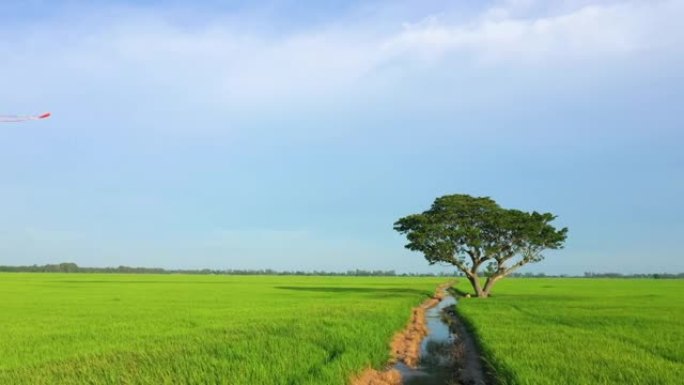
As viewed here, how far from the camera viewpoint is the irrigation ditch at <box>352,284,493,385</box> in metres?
11.8

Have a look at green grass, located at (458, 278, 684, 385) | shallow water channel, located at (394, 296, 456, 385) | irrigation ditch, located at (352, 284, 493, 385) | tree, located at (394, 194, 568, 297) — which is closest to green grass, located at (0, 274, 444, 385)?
irrigation ditch, located at (352, 284, 493, 385)

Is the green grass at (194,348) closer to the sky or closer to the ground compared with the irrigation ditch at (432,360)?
closer to the sky

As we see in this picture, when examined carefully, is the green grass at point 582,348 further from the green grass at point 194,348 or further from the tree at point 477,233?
the tree at point 477,233

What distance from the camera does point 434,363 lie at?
14078 mm

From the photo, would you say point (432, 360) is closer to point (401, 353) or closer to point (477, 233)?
point (401, 353)

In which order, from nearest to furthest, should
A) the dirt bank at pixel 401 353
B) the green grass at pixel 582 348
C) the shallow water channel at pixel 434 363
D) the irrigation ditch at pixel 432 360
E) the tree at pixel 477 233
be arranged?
the green grass at pixel 582 348, the dirt bank at pixel 401 353, the irrigation ditch at pixel 432 360, the shallow water channel at pixel 434 363, the tree at pixel 477 233

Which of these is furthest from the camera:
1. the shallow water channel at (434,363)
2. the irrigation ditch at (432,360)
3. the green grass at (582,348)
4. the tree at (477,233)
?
the tree at (477,233)

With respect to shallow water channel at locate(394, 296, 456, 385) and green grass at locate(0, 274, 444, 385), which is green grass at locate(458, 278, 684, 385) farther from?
green grass at locate(0, 274, 444, 385)

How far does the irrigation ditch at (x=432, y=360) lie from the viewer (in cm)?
1181

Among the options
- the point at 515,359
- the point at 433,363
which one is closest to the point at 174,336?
the point at 433,363

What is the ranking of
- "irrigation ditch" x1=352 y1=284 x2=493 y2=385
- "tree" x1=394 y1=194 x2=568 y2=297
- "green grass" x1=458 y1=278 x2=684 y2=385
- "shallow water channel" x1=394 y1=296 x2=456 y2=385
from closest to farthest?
"green grass" x1=458 y1=278 x2=684 y2=385 → "irrigation ditch" x1=352 y1=284 x2=493 y2=385 → "shallow water channel" x1=394 y1=296 x2=456 y2=385 → "tree" x1=394 y1=194 x2=568 y2=297

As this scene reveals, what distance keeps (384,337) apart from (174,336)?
6.14 m

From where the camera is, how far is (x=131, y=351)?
1349 cm

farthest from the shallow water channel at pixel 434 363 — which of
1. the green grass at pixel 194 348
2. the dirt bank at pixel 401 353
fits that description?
the green grass at pixel 194 348
